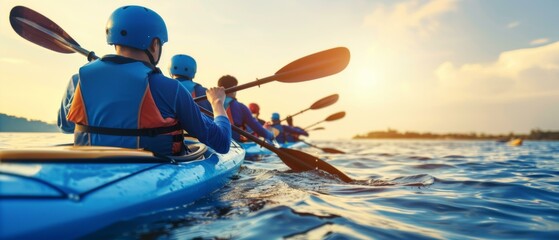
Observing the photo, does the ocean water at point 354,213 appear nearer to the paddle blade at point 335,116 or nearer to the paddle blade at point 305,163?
the paddle blade at point 305,163

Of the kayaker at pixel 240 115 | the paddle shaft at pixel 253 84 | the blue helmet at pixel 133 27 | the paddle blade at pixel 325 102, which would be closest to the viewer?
the blue helmet at pixel 133 27

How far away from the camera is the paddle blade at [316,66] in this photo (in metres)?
5.38

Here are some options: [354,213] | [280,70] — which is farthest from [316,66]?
[354,213]

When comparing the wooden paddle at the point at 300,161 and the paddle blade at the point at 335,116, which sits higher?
the paddle blade at the point at 335,116

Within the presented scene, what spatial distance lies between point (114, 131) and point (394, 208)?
2590 mm

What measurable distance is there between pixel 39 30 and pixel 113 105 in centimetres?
311

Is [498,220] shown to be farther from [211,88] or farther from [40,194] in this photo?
[40,194]

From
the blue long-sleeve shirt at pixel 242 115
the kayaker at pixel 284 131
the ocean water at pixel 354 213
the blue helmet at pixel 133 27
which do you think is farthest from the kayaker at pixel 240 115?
the kayaker at pixel 284 131

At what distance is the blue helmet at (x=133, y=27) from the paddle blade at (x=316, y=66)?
7.52 feet

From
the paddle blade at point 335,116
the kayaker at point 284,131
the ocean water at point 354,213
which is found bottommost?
the ocean water at point 354,213

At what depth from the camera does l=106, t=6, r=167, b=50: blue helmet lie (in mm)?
3170

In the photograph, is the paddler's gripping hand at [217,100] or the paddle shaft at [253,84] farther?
the paddle shaft at [253,84]

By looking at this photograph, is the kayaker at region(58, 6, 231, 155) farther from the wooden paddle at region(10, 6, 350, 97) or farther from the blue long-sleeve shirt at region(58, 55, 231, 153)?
the wooden paddle at region(10, 6, 350, 97)

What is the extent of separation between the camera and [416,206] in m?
3.41
